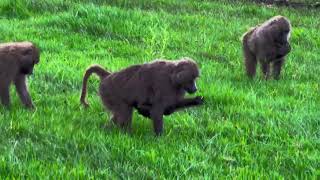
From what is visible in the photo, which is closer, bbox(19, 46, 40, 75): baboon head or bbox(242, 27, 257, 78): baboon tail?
bbox(19, 46, 40, 75): baboon head

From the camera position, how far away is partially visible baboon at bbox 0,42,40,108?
698 centimetres

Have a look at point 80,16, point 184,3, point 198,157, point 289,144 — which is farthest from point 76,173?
point 184,3

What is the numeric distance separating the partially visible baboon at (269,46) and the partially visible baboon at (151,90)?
3.59m

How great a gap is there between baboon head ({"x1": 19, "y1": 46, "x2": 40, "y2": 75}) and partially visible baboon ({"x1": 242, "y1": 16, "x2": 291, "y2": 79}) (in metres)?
3.85

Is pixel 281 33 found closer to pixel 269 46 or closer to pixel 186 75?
pixel 269 46

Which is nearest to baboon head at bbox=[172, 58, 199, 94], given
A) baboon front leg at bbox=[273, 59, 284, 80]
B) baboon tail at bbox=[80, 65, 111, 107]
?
baboon tail at bbox=[80, 65, 111, 107]

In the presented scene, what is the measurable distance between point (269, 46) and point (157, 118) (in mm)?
4169

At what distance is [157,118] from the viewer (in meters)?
6.37

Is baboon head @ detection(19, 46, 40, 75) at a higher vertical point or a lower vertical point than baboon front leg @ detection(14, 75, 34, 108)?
higher

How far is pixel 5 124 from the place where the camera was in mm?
6199

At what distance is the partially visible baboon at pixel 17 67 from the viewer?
22.9ft

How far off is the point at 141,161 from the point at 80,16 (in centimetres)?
676

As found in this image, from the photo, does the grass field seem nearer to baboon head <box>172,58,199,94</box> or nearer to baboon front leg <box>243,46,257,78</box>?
baboon front leg <box>243,46,257,78</box>

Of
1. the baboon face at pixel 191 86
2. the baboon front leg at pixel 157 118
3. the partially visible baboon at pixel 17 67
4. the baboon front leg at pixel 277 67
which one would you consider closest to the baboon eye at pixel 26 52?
the partially visible baboon at pixel 17 67
